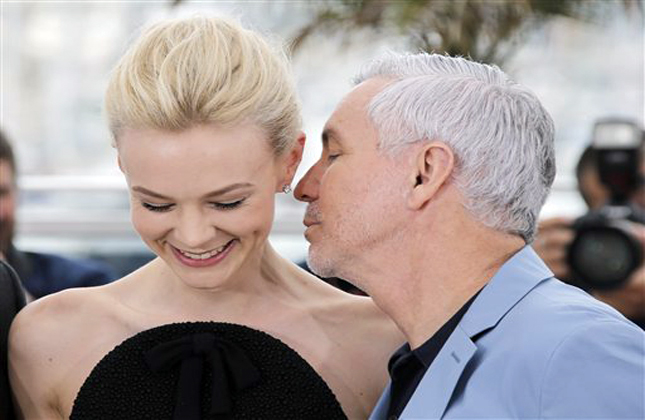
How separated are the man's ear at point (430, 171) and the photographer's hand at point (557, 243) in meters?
1.21

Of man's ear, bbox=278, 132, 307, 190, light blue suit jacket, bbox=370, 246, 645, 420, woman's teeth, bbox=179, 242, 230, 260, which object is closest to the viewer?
light blue suit jacket, bbox=370, 246, 645, 420

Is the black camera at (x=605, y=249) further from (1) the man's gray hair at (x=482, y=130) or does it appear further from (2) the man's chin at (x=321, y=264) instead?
(2) the man's chin at (x=321, y=264)

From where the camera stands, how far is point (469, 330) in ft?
5.49

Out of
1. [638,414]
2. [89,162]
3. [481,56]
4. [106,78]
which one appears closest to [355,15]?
[481,56]

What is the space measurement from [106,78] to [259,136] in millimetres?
313

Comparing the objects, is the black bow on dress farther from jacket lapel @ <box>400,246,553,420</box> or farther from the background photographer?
the background photographer

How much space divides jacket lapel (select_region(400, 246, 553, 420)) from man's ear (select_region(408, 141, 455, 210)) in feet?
0.54

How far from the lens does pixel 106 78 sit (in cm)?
196

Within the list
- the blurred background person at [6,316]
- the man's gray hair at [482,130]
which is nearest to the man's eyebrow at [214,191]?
the man's gray hair at [482,130]

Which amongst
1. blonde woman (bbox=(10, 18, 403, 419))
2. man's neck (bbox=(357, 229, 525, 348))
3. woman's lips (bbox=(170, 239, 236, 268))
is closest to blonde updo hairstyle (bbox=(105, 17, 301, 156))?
blonde woman (bbox=(10, 18, 403, 419))

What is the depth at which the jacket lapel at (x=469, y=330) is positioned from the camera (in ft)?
5.36

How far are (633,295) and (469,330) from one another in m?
1.38

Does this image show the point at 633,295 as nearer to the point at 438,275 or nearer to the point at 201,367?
the point at 438,275

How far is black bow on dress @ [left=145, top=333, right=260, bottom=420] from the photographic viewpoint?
187 centimetres
